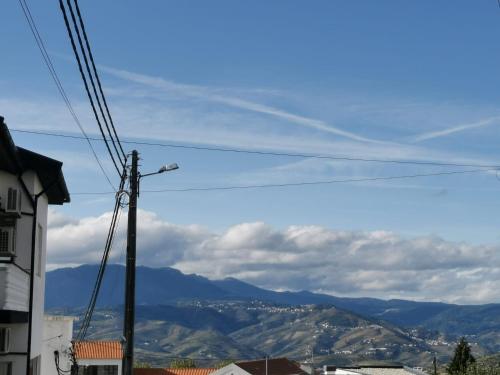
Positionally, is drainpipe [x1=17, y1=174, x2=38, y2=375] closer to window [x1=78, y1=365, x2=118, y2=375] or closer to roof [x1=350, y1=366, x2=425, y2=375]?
window [x1=78, y1=365, x2=118, y2=375]

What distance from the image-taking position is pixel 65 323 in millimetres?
43781

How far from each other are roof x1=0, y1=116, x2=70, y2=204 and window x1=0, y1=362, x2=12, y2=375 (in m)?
4.79

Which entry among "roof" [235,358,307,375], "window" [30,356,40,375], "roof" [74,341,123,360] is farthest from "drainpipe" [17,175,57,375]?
"roof" [235,358,307,375]

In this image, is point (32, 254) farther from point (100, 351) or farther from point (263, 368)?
point (263, 368)

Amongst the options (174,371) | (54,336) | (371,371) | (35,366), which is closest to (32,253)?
(35,366)

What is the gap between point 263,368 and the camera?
142 m

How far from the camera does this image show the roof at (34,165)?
2083 centimetres

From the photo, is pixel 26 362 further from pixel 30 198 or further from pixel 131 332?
pixel 30 198

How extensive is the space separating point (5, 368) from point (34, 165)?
17.4 ft

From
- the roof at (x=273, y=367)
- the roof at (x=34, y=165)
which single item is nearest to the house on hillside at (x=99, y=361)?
the roof at (x=273, y=367)

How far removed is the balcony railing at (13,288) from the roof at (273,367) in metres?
116

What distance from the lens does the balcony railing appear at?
20.4 metres

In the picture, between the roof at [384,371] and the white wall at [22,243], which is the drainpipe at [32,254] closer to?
the white wall at [22,243]

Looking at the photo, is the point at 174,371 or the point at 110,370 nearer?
the point at 110,370
